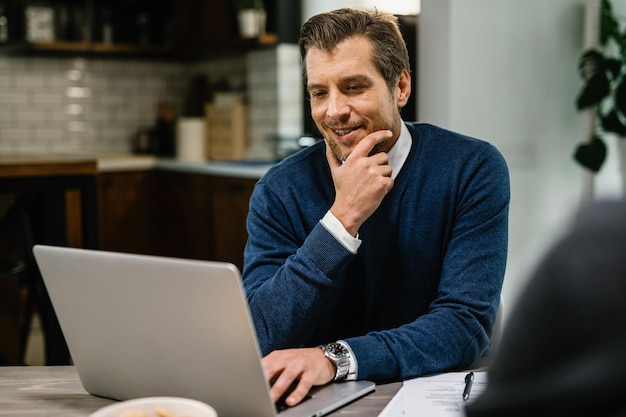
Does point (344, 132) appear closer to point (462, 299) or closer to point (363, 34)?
point (363, 34)

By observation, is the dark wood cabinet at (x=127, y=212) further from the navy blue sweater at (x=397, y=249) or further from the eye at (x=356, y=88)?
the eye at (x=356, y=88)

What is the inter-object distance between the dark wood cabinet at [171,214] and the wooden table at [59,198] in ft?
4.99

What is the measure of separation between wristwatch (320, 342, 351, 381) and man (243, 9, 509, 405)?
191 mm

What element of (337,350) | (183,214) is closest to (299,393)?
(337,350)

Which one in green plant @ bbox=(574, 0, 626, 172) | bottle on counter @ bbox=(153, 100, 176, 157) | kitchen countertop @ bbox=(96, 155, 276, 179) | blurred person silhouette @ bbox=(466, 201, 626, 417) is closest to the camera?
blurred person silhouette @ bbox=(466, 201, 626, 417)

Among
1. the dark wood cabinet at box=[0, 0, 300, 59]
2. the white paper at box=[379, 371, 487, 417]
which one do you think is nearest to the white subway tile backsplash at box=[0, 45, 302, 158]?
the dark wood cabinet at box=[0, 0, 300, 59]

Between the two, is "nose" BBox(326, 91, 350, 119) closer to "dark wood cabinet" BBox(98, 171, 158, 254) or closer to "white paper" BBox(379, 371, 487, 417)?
"white paper" BBox(379, 371, 487, 417)

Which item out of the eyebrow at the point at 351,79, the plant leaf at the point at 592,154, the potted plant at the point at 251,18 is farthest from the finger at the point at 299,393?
the potted plant at the point at 251,18

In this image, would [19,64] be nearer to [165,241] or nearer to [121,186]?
[121,186]

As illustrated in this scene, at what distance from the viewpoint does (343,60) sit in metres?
1.60

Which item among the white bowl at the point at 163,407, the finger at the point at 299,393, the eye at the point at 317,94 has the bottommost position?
the finger at the point at 299,393

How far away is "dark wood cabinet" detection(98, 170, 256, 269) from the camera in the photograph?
4789 millimetres

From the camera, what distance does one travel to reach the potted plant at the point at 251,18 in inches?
192

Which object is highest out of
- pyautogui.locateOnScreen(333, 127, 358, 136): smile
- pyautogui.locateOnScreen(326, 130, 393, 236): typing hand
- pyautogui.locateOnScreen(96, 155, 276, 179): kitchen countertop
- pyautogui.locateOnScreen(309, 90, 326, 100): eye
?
pyautogui.locateOnScreen(309, 90, 326, 100): eye
